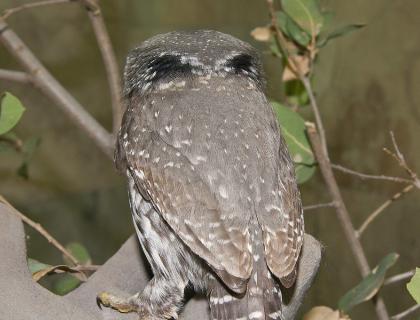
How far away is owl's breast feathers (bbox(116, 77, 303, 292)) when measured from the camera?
5.07ft

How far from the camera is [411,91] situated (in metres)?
2.95

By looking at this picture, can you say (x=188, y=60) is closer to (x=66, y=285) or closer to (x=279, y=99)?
(x=66, y=285)

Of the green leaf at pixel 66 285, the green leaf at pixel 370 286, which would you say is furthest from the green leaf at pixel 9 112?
the green leaf at pixel 370 286

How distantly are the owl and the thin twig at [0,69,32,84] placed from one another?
0.48m

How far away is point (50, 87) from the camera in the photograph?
2352mm

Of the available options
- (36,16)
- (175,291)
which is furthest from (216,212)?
(36,16)

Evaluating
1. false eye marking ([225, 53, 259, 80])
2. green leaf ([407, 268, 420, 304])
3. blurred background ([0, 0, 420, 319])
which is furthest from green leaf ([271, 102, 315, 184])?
green leaf ([407, 268, 420, 304])

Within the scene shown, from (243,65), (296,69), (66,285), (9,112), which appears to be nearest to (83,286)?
(66,285)

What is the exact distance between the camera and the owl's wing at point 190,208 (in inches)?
59.9

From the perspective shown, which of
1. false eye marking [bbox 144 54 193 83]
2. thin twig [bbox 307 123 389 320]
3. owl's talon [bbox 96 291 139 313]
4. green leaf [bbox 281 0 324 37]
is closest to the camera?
owl's talon [bbox 96 291 139 313]

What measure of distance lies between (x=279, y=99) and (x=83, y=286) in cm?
185

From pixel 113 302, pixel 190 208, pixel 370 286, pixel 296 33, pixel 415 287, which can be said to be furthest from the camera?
pixel 296 33

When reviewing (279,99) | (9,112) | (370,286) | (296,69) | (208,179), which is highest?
(9,112)

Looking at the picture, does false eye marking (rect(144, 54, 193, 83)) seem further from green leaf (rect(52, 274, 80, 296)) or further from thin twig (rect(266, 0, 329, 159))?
green leaf (rect(52, 274, 80, 296))
